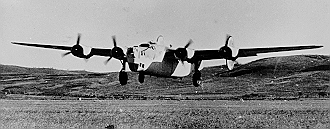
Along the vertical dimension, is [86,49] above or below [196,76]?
above

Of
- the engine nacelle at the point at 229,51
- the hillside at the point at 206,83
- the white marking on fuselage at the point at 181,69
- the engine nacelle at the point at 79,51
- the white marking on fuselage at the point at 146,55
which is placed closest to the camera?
the white marking on fuselage at the point at 146,55

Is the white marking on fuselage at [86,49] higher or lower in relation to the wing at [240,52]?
higher

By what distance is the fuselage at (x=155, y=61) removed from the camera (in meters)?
25.9

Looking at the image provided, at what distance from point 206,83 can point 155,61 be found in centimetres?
3712

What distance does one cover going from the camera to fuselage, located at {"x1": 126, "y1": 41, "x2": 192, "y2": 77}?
1019 inches

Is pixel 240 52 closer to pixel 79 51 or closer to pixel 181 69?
pixel 181 69

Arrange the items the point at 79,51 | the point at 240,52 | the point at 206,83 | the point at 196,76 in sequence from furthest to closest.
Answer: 1. the point at 206,83
2. the point at 196,76
3. the point at 79,51
4. the point at 240,52

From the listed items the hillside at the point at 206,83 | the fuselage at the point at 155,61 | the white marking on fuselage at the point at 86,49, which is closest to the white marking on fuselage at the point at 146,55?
the fuselage at the point at 155,61

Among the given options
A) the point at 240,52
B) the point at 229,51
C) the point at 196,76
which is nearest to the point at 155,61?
the point at 196,76

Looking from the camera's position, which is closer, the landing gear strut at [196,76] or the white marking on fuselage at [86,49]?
the white marking on fuselage at [86,49]

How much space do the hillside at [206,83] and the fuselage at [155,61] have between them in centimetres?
2401

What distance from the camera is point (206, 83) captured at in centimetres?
6347

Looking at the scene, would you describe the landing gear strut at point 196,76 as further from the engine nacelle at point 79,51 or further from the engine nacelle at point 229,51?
the engine nacelle at point 79,51

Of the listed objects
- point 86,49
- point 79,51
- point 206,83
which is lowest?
point 206,83
